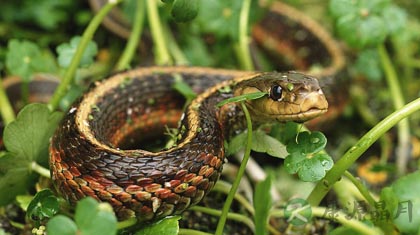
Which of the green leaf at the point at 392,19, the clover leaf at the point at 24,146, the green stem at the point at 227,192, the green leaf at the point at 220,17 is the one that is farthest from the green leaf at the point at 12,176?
the green leaf at the point at 392,19

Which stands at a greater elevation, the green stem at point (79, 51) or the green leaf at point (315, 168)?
the green stem at point (79, 51)

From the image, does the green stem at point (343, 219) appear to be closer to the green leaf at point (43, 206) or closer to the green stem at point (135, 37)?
the green leaf at point (43, 206)

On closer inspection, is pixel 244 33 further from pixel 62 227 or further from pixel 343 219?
pixel 62 227

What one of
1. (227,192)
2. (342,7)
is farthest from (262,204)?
(342,7)

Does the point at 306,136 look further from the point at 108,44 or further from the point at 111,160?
the point at 108,44

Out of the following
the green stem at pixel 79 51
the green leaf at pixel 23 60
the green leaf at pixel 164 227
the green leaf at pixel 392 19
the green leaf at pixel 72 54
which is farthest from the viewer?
the green leaf at pixel 392 19

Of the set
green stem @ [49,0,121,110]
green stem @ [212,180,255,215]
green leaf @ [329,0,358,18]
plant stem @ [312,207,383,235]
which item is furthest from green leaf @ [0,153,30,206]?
green leaf @ [329,0,358,18]

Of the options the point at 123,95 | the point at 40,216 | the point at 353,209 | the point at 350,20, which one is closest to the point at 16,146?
the point at 40,216
